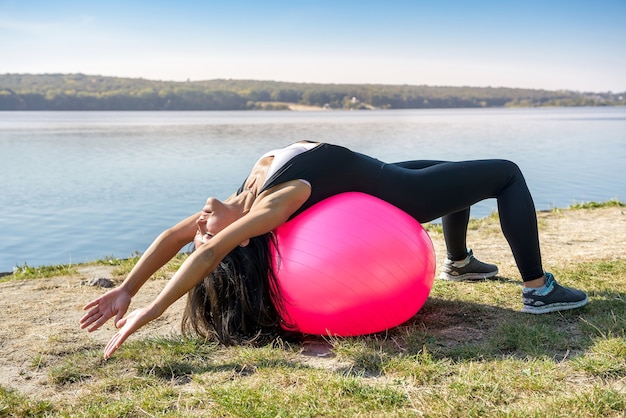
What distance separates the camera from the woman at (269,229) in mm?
4270

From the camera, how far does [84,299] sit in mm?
6125

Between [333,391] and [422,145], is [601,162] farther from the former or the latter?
[333,391]

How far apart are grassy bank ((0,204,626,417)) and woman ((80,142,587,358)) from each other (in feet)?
0.72

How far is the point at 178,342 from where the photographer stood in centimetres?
A: 456

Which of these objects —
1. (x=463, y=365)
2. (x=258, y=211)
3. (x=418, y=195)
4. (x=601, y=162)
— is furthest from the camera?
(x=601, y=162)

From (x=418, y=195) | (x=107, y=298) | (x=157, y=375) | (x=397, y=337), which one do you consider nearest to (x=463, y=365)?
(x=397, y=337)

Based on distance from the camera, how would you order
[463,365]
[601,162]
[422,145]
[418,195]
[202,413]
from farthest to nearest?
[422,145], [601,162], [418,195], [463,365], [202,413]

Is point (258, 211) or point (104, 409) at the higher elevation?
point (258, 211)

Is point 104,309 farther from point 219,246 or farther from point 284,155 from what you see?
point 284,155

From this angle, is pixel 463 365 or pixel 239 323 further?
pixel 239 323

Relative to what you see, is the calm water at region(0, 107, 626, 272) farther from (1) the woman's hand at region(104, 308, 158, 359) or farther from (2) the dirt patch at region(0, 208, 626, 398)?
(1) the woman's hand at region(104, 308, 158, 359)

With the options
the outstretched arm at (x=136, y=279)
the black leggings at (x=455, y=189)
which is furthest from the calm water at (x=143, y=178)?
the black leggings at (x=455, y=189)

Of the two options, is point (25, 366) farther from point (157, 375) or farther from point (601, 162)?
point (601, 162)

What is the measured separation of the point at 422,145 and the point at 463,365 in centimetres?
2603
